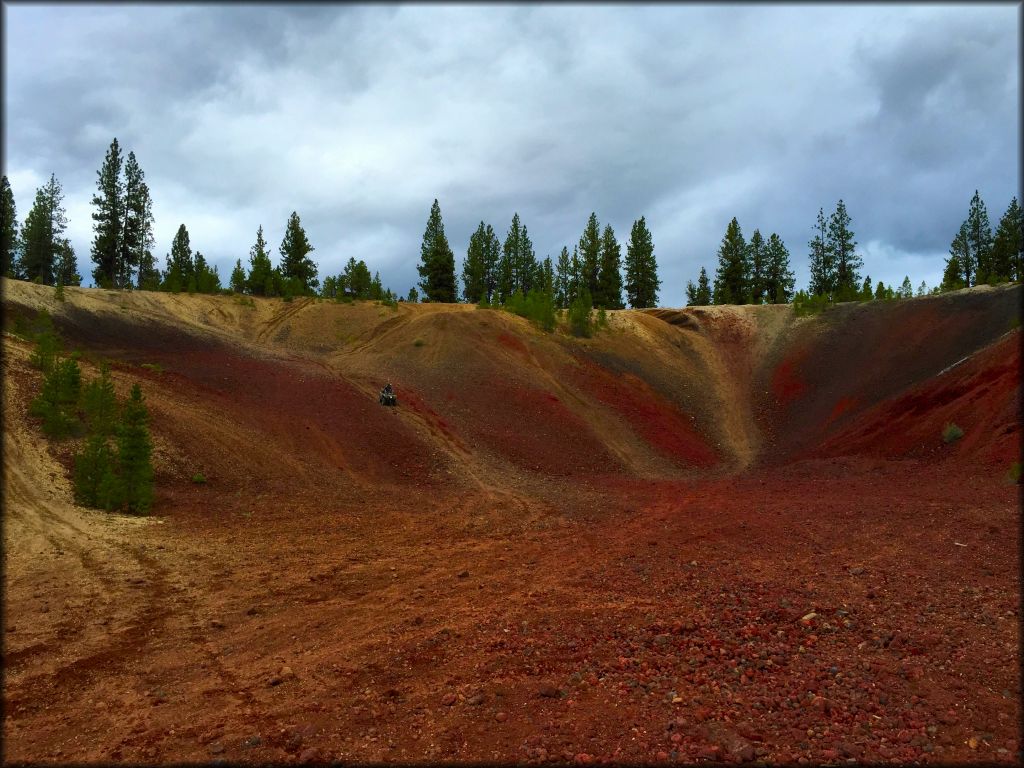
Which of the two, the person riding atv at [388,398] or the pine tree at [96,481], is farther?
the person riding atv at [388,398]

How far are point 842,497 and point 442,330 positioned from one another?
1016 inches

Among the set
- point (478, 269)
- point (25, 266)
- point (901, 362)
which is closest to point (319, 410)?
point (901, 362)

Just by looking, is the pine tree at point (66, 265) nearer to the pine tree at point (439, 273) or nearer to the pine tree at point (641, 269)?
the pine tree at point (439, 273)

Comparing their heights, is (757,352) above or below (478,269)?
below

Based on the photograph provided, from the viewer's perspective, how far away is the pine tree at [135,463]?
44.2 ft

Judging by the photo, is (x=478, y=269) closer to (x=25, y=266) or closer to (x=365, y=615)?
(x=25, y=266)

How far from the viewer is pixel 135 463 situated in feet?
45.4

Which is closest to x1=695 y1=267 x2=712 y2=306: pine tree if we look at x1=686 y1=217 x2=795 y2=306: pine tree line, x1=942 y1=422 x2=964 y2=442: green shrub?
x1=686 y1=217 x2=795 y2=306: pine tree line

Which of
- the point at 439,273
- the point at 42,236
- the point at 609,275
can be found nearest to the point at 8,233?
the point at 42,236

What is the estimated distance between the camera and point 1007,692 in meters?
5.23

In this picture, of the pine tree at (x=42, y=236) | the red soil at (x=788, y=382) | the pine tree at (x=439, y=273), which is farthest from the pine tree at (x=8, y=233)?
the red soil at (x=788, y=382)

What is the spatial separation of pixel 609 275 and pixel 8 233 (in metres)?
56.9

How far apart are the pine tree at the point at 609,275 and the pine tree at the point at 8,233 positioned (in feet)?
171

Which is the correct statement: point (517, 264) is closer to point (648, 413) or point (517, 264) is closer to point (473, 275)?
point (473, 275)
